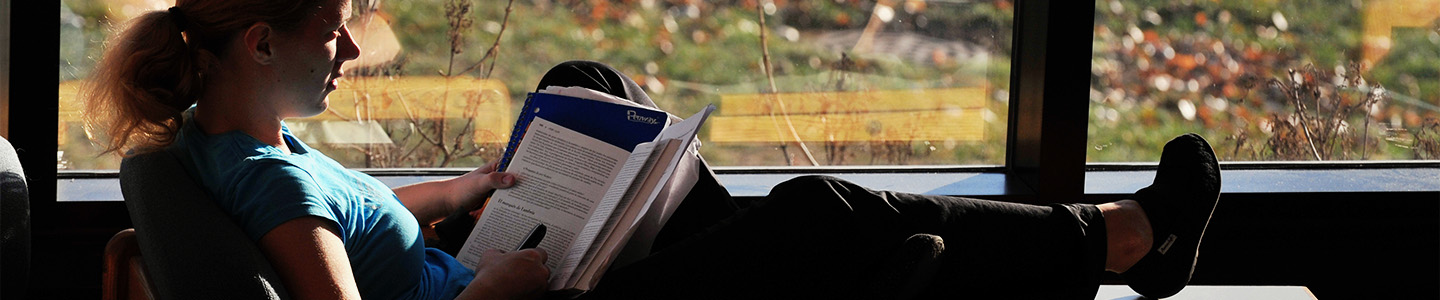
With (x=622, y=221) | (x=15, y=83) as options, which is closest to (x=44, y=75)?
(x=15, y=83)

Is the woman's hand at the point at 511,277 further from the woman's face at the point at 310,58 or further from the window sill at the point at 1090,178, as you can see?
the window sill at the point at 1090,178

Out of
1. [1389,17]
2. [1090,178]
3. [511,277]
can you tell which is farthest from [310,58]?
[1389,17]

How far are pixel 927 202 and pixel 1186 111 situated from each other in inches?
41.5

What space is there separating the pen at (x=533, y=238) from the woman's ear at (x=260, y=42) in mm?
435

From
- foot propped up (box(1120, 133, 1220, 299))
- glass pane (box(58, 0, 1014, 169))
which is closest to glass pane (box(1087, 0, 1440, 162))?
glass pane (box(58, 0, 1014, 169))

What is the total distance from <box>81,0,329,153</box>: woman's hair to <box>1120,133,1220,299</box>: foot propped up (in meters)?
1.17

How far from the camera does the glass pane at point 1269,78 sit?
7.23 feet

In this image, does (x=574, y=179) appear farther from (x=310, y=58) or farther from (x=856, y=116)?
(x=856, y=116)

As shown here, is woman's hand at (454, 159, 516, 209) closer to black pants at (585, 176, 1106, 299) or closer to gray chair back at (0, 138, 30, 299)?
black pants at (585, 176, 1106, 299)

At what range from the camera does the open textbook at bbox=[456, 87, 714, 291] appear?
4.86 feet

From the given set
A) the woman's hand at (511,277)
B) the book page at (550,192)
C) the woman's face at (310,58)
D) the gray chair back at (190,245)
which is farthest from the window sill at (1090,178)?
the gray chair back at (190,245)

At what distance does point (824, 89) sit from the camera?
223 centimetres

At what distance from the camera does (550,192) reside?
5.09 ft

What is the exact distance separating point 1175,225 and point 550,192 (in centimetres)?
89
